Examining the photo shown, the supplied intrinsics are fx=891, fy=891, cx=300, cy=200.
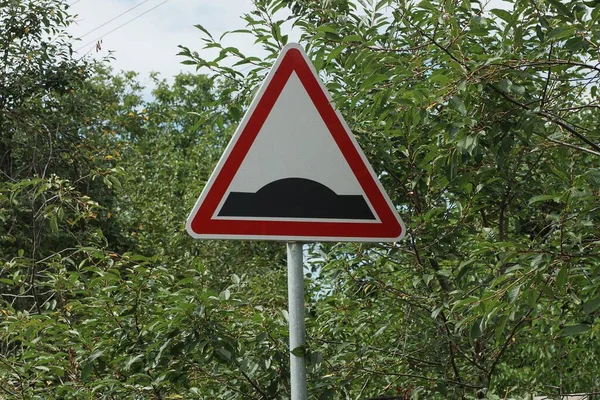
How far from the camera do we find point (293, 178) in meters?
2.55

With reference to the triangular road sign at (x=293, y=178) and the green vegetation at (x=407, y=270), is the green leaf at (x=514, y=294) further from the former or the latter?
the triangular road sign at (x=293, y=178)

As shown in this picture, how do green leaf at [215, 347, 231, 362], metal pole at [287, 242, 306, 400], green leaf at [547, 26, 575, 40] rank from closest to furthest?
Answer: metal pole at [287, 242, 306, 400], green leaf at [547, 26, 575, 40], green leaf at [215, 347, 231, 362]

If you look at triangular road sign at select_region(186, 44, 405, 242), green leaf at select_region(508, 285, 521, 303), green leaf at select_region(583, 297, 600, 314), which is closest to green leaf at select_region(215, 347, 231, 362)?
triangular road sign at select_region(186, 44, 405, 242)

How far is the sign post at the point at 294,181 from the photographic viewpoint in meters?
2.51

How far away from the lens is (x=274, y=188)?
2.54 metres

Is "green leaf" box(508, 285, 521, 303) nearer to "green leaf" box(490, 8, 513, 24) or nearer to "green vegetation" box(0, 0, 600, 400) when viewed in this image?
"green vegetation" box(0, 0, 600, 400)

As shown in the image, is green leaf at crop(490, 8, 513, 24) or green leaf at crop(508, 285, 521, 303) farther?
green leaf at crop(490, 8, 513, 24)

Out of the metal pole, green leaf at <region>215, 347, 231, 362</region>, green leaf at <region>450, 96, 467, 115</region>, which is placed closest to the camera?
the metal pole

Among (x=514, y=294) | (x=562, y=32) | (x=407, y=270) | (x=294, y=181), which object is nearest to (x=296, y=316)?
(x=294, y=181)

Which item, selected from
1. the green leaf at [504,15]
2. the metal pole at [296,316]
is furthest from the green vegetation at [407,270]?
the metal pole at [296,316]

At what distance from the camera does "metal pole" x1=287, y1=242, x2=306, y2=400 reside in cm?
237

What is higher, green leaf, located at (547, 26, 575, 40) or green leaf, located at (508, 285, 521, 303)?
green leaf, located at (547, 26, 575, 40)

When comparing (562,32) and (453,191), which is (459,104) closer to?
(562,32)

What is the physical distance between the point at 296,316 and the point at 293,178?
0.40 m
